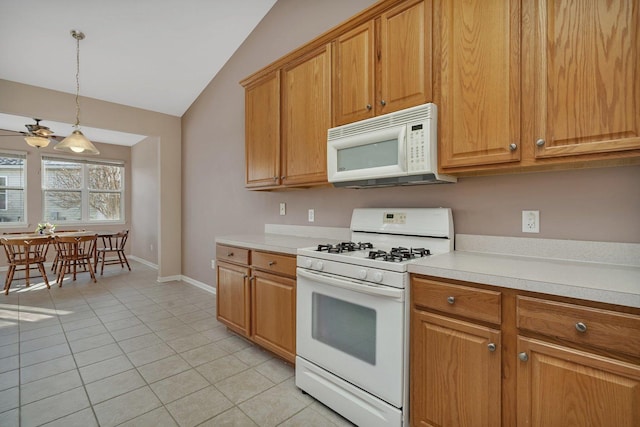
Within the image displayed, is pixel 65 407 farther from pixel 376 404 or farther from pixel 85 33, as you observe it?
pixel 85 33

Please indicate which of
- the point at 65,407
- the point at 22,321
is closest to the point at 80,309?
the point at 22,321

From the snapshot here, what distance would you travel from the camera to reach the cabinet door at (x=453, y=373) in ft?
4.11

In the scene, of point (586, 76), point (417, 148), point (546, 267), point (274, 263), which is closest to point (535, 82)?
point (586, 76)

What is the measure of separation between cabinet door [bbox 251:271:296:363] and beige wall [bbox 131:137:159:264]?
4702 mm

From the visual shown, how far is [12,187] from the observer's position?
19.0 ft

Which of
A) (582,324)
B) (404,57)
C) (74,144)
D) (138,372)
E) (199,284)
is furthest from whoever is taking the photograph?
(199,284)

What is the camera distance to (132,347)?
2.62 metres

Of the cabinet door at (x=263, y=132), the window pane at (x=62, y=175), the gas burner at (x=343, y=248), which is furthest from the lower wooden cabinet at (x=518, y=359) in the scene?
the window pane at (x=62, y=175)

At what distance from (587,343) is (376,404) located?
961 mm

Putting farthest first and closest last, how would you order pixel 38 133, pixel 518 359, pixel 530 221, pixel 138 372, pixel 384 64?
pixel 38 133, pixel 138 372, pixel 384 64, pixel 530 221, pixel 518 359

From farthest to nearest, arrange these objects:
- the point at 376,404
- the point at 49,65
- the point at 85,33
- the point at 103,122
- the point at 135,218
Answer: the point at 135,218, the point at 103,122, the point at 49,65, the point at 85,33, the point at 376,404

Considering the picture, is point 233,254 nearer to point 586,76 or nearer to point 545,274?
point 545,274

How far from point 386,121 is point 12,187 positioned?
7394 mm

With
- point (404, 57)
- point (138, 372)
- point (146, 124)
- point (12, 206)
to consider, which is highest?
point (146, 124)
